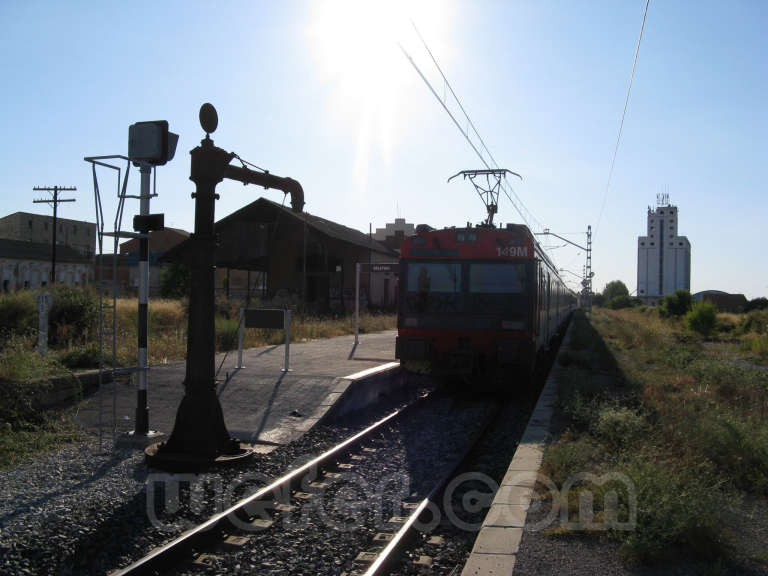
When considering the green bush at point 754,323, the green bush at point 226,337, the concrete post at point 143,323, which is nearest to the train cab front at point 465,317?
the concrete post at point 143,323

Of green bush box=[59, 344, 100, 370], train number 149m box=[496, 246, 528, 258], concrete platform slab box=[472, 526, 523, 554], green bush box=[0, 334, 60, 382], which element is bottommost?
concrete platform slab box=[472, 526, 523, 554]

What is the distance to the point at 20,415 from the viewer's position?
7742mm

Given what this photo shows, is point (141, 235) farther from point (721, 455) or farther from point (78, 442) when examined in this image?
point (721, 455)

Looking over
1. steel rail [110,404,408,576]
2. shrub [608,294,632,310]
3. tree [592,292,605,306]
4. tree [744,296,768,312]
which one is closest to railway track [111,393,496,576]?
steel rail [110,404,408,576]

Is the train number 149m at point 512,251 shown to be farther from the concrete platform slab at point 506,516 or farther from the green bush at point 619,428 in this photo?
the concrete platform slab at point 506,516

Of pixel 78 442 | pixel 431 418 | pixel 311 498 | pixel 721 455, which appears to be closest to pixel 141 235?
pixel 78 442

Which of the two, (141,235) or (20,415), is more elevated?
(141,235)

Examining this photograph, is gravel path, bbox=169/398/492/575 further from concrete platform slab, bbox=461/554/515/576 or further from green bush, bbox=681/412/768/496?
green bush, bbox=681/412/768/496

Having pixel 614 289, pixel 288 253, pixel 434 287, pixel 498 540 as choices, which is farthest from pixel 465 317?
pixel 614 289

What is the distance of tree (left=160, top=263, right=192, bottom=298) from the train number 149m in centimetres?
3182

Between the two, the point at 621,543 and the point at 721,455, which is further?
the point at 721,455

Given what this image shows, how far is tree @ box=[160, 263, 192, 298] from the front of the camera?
137 feet

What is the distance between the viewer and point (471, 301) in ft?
39.0

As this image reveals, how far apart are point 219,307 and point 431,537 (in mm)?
23686
